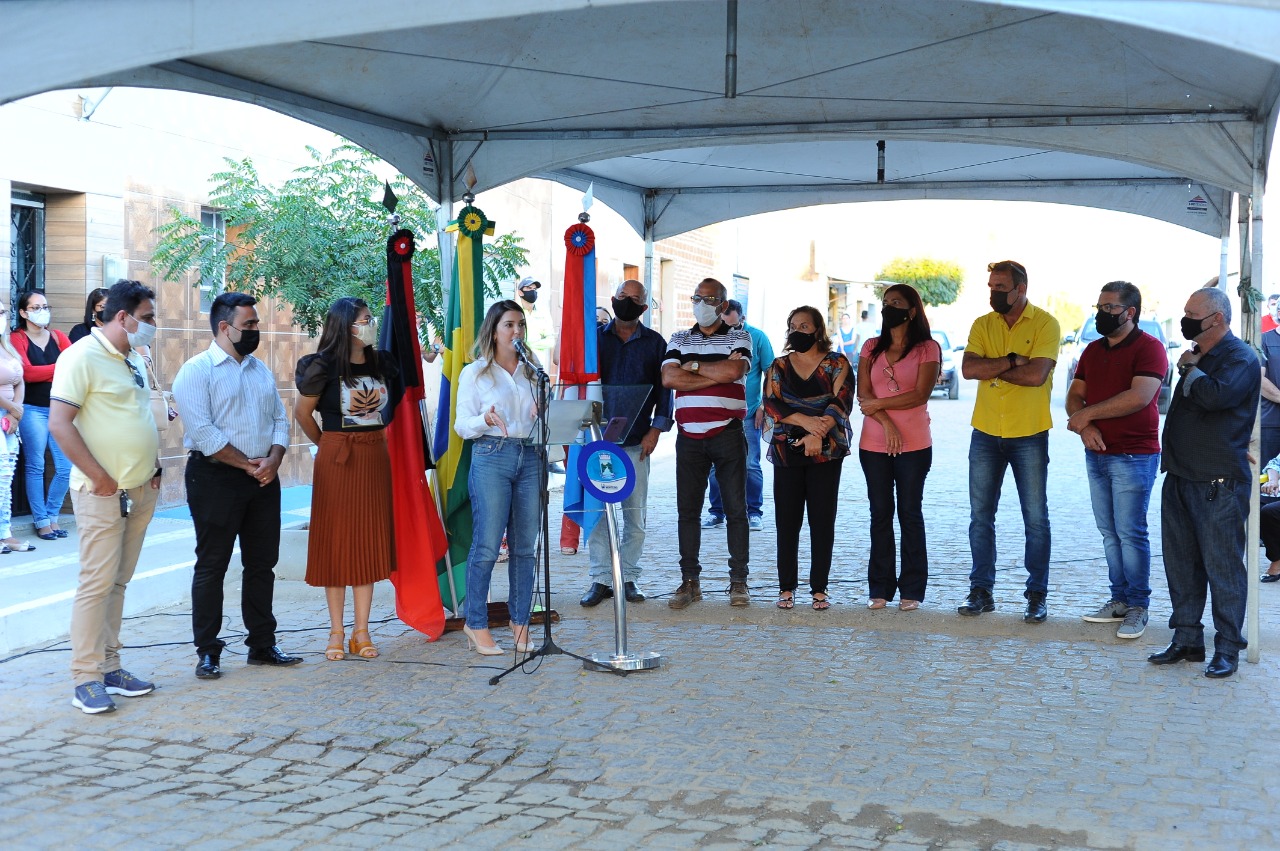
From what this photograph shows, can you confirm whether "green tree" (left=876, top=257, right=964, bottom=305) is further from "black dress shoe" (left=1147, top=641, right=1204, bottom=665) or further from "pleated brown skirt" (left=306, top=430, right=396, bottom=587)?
"pleated brown skirt" (left=306, top=430, right=396, bottom=587)

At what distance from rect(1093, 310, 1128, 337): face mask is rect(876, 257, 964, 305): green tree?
2005 inches

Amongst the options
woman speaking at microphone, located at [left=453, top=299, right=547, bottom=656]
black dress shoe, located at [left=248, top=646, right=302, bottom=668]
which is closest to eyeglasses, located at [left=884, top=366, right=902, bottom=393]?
woman speaking at microphone, located at [left=453, top=299, right=547, bottom=656]

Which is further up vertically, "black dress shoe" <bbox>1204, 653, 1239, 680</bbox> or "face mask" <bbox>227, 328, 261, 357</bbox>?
"face mask" <bbox>227, 328, 261, 357</bbox>

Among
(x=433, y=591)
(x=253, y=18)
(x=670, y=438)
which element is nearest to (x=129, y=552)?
(x=433, y=591)

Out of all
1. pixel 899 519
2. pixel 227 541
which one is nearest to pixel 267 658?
pixel 227 541

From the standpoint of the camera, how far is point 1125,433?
6840 millimetres

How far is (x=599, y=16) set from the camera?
20.9 feet

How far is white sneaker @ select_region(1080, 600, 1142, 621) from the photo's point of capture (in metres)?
7.11

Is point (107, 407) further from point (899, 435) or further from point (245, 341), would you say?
point (899, 435)

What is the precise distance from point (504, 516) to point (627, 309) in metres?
1.76

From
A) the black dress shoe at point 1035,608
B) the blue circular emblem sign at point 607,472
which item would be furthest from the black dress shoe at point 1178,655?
the blue circular emblem sign at point 607,472

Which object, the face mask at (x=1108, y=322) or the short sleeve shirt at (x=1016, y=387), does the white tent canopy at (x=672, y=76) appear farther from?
the short sleeve shirt at (x=1016, y=387)

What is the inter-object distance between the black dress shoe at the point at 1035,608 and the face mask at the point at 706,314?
245 cm

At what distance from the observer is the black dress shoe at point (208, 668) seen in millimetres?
6191
